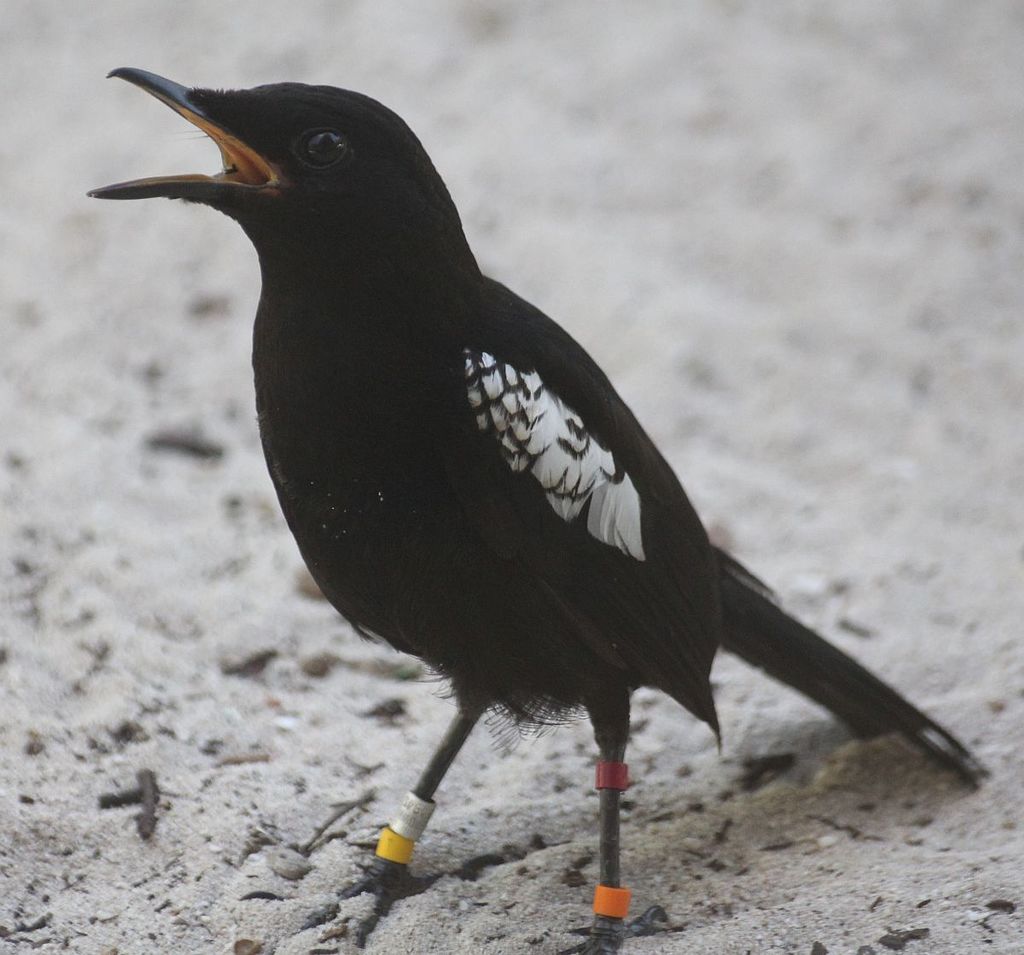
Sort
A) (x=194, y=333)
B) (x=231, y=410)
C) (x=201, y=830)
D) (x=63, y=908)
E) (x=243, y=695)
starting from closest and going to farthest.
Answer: (x=63, y=908), (x=201, y=830), (x=243, y=695), (x=231, y=410), (x=194, y=333)

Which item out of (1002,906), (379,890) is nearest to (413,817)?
(379,890)

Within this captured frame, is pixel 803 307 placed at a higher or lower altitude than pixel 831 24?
lower

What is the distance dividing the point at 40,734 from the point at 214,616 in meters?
0.75

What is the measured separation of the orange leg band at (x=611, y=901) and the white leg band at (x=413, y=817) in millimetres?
450

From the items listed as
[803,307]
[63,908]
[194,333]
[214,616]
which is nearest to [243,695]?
[214,616]

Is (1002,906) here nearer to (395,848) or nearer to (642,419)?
(395,848)

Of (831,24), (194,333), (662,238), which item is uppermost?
(831,24)

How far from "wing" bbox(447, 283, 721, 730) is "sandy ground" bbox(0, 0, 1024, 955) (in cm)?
Answer: 56

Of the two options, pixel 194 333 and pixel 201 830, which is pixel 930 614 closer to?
pixel 201 830

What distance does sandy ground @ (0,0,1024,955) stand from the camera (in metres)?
3.15

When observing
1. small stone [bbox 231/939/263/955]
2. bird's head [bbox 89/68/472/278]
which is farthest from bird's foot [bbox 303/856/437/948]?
bird's head [bbox 89/68/472/278]

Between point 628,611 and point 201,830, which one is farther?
point 201,830

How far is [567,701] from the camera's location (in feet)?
9.76

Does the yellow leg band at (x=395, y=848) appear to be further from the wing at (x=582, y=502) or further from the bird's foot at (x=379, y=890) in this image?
the wing at (x=582, y=502)
